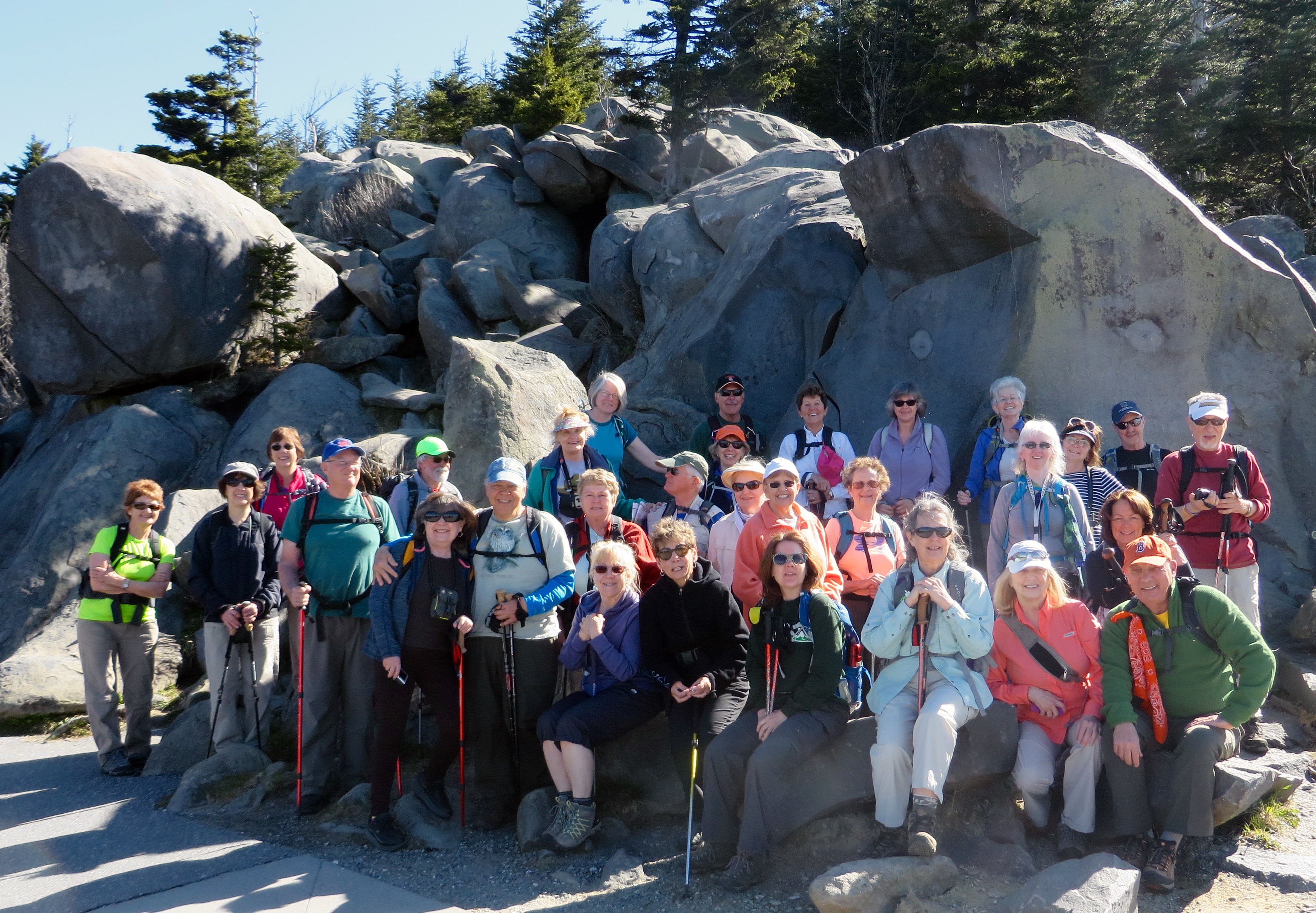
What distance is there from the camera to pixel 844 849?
563cm

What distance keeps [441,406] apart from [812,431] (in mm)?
8353

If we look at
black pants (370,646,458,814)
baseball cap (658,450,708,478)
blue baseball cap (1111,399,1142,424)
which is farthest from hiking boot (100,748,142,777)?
blue baseball cap (1111,399,1142,424)

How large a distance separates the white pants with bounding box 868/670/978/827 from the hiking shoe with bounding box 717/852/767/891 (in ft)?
2.32

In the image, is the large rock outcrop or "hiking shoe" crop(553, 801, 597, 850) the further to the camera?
the large rock outcrop

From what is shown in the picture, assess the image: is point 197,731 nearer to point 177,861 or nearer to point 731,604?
point 177,861

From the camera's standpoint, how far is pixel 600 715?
6.00m

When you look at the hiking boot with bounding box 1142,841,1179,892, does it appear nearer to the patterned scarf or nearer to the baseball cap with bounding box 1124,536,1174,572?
the patterned scarf

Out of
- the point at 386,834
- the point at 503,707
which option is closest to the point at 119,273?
the point at 503,707

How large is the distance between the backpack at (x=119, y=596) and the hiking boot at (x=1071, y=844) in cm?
678

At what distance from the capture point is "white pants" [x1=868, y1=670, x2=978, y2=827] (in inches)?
205

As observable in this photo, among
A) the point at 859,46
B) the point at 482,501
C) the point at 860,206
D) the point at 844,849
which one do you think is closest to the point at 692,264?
the point at 860,206

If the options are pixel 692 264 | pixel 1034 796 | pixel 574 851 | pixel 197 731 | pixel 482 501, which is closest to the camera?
pixel 1034 796

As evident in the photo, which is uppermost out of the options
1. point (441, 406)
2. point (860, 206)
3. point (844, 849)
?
point (860, 206)

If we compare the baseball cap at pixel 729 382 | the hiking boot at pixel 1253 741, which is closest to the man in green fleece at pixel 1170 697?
the hiking boot at pixel 1253 741
